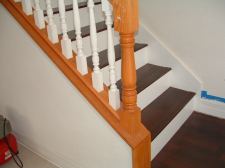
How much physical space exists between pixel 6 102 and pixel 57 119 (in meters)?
0.66

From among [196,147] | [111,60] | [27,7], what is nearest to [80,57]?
[111,60]

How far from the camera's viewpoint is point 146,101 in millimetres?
2240

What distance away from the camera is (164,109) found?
2.20 metres

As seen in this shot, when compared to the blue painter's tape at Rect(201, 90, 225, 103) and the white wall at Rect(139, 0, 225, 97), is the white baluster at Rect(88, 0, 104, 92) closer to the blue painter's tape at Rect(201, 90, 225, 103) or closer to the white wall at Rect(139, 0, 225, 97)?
the white wall at Rect(139, 0, 225, 97)

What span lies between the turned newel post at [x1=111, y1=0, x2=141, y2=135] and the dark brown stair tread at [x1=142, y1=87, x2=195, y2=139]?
476mm

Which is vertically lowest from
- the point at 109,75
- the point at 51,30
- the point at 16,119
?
the point at 16,119

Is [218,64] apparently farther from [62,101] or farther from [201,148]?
[62,101]

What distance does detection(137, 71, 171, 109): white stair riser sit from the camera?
2162 mm

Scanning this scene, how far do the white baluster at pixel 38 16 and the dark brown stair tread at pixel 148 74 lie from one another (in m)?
0.79

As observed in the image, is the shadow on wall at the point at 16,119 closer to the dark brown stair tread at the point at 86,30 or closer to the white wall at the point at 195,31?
the dark brown stair tread at the point at 86,30

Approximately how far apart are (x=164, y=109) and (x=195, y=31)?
78 cm

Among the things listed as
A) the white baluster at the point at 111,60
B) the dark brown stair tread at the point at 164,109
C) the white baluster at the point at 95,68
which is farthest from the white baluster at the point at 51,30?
the dark brown stair tread at the point at 164,109

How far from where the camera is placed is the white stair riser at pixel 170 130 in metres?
1.98

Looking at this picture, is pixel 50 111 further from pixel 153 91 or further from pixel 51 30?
pixel 153 91
